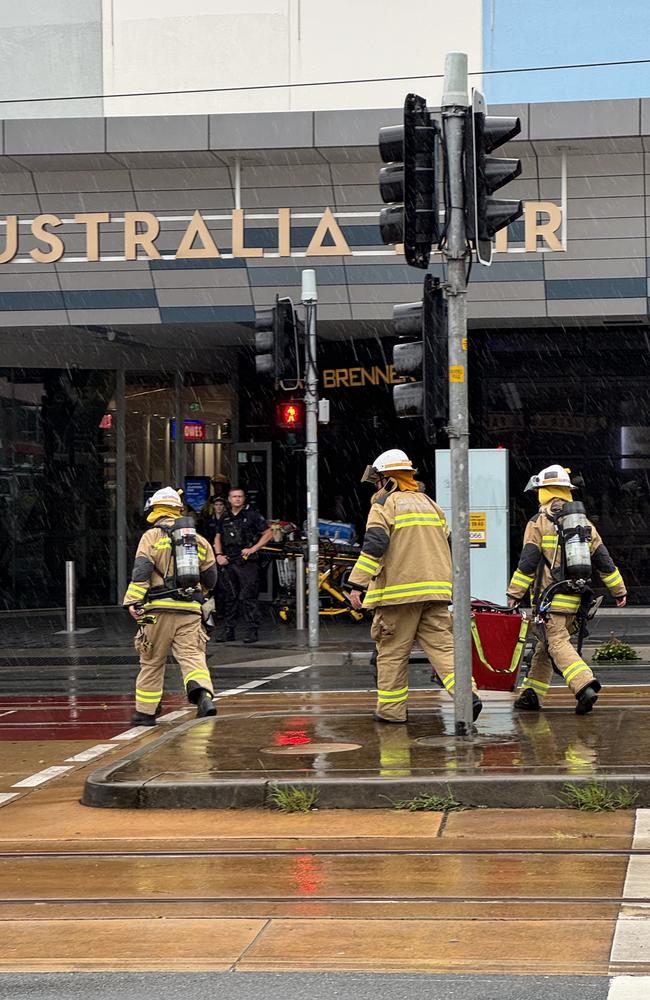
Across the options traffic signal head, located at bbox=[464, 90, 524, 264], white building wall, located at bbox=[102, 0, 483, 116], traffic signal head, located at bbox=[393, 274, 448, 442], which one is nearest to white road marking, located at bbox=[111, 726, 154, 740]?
traffic signal head, located at bbox=[393, 274, 448, 442]

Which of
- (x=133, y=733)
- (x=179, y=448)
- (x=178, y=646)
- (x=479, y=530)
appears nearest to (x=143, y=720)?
(x=133, y=733)

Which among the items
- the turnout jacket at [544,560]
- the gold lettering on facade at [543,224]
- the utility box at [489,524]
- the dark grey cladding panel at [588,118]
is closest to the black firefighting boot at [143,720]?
the turnout jacket at [544,560]

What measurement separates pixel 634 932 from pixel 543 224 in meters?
15.6

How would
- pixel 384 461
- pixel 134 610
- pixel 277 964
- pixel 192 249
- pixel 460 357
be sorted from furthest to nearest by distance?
1. pixel 192 249
2. pixel 134 610
3. pixel 384 461
4. pixel 460 357
5. pixel 277 964

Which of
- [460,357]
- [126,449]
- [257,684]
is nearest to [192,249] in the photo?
[126,449]

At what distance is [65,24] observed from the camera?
21.7 metres

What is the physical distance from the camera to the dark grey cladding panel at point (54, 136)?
63.4ft

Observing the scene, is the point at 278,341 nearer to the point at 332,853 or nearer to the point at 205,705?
the point at 205,705

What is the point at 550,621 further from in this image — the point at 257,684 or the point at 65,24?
the point at 65,24

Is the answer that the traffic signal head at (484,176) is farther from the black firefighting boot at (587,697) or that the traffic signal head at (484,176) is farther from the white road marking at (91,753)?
the white road marking at (91,753)

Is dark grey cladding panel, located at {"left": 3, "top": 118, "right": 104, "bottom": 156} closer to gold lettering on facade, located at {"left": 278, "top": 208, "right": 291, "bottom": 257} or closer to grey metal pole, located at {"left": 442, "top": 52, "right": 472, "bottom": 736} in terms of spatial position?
gold lettering on facade, located at {"left": 278, "top": 208, "right": 291, "bottom": 257}

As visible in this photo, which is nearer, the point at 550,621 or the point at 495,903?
the point at 495,903

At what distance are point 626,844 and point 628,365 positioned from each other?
651 inches

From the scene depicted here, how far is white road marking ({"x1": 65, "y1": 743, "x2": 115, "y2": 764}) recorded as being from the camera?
31.6 ft
